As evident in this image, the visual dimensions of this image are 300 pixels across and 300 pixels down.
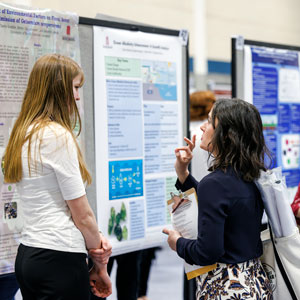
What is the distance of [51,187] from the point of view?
1.41 metres

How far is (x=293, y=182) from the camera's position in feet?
9.50

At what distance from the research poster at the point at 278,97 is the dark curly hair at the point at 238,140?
1.20 metres

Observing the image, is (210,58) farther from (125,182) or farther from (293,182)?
(125,182)

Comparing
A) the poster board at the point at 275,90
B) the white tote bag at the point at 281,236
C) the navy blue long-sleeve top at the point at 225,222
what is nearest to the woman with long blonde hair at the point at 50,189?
the navy blue long-sleeve top at the point at 225,222

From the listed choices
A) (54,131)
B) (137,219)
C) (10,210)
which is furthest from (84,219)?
(137,219)

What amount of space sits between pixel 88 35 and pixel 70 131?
2.56 feet

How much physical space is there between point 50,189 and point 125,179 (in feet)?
2.59

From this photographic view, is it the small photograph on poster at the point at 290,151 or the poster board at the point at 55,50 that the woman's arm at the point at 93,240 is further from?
the small photograph on poster at the point at 290,151

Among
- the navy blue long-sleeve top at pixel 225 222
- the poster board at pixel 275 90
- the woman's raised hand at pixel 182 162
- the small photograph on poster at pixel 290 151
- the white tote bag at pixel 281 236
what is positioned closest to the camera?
the navy blue long-sleeve top at pixel 225 222

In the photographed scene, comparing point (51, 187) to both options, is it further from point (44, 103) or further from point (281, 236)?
point (281, 236)

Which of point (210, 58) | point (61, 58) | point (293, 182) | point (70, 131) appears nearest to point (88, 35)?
point (61, 58)

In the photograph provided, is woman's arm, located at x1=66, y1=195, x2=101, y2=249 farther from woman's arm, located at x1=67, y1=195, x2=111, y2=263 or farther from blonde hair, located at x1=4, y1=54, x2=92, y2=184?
blonde hair, located at x1=4, y1=54, x2=92, y2=184

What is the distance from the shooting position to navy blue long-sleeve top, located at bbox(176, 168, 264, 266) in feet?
4.51

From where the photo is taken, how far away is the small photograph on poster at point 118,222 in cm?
213
